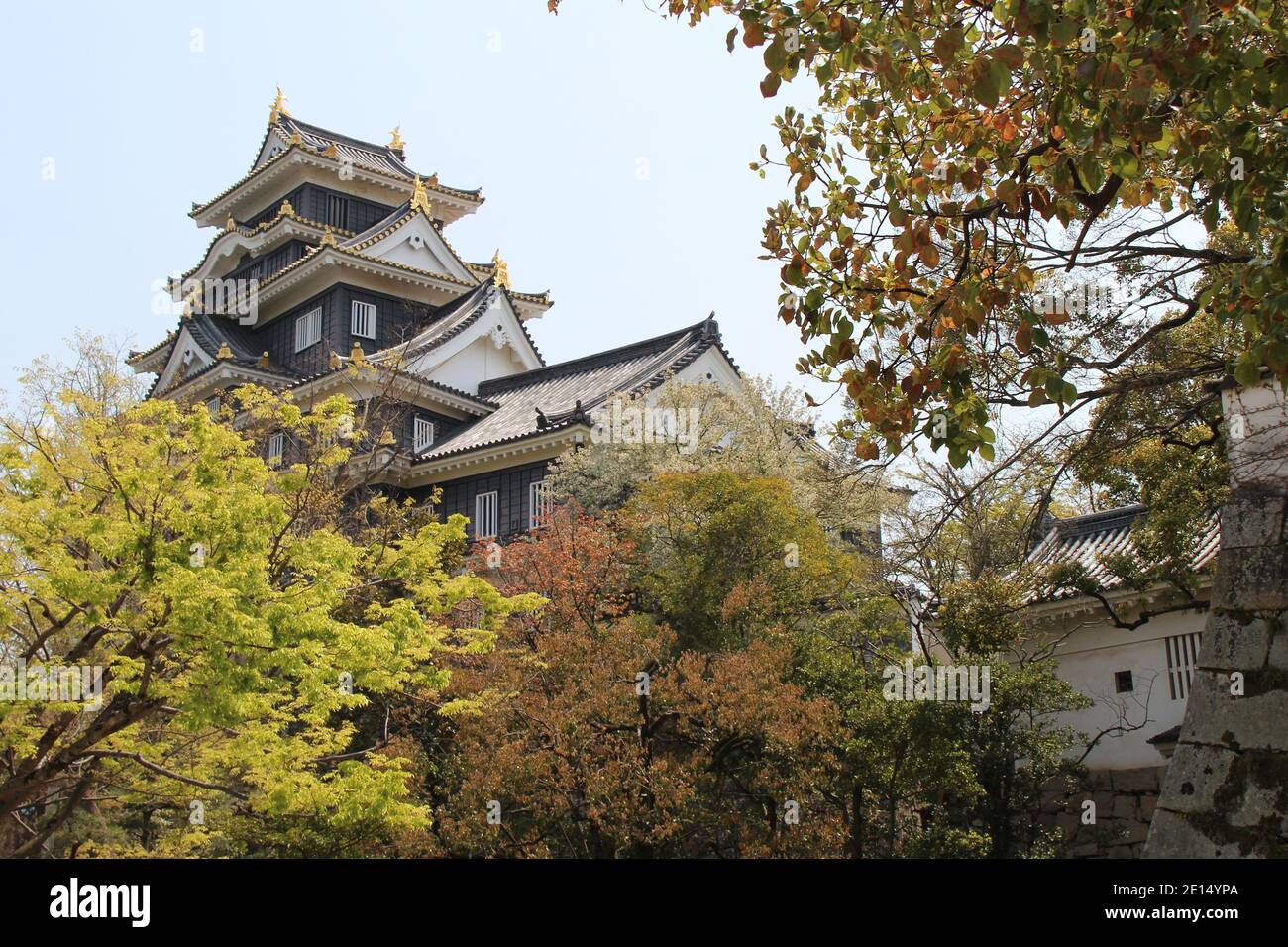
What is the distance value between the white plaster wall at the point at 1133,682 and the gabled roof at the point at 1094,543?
932mm

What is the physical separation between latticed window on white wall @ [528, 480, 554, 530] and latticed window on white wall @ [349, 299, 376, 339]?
1053 centimetres

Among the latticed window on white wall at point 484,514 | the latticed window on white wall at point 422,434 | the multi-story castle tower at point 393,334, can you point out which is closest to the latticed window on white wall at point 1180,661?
the multi-story castle tower at point 393,334

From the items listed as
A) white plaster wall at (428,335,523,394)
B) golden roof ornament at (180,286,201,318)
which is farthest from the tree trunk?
golden roof ornament at (180,286,201,318)

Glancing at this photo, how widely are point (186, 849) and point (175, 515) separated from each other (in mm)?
6241

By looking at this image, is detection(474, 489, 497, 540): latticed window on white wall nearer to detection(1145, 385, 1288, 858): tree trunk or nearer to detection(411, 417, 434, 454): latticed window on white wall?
detection(411, 417, 434, 454): latticed window on white wall

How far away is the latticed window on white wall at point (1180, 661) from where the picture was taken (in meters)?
18.8

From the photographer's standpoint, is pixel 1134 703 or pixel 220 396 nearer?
pixel 1134 703

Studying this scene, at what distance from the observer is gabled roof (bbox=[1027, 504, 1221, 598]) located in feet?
64.0

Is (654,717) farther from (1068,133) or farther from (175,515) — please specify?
(1068,133)

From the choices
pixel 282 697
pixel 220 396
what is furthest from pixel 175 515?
pixel 220 396

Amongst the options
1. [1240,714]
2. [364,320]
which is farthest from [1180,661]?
[364,320]

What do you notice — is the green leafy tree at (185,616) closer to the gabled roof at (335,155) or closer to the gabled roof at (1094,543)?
the gabled roof at (1094,543)

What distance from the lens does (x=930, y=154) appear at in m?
10.1

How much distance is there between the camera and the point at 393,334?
36125 mm
